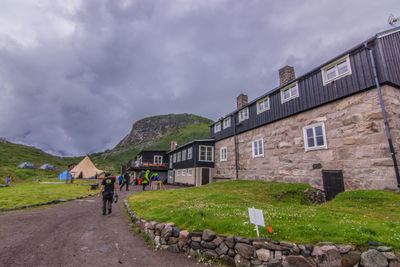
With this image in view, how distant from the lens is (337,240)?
16.7 feet

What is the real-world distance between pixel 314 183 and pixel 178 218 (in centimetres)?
1103


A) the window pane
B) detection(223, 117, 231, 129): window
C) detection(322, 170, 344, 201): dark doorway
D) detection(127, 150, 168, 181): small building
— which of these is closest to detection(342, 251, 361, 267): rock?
detection(322, 170, 344, 201): dark doorway

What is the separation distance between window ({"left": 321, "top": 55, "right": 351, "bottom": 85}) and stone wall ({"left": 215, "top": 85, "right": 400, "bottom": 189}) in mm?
1736

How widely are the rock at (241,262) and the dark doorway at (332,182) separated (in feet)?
34.6

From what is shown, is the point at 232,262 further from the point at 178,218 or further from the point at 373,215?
the point at 373,215

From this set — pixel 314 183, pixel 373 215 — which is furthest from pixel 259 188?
pixel 373 215

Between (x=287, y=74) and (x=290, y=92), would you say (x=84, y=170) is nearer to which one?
(x=287, y=74)

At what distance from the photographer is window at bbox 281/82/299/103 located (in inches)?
654

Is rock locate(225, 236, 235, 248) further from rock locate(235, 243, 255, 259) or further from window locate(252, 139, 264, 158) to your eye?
window locate(252, 139, 264, 158)

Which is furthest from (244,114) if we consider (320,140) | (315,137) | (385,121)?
(385,121)

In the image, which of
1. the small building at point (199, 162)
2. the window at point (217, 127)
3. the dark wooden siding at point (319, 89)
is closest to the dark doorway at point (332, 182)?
the dark wooden siding at point (319, 89)

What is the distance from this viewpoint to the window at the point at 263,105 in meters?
19.7

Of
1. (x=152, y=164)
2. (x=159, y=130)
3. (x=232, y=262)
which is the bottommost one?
(x=232, y=262)

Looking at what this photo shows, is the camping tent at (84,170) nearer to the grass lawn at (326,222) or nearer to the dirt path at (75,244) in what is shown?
the dirt path at (75,244)
